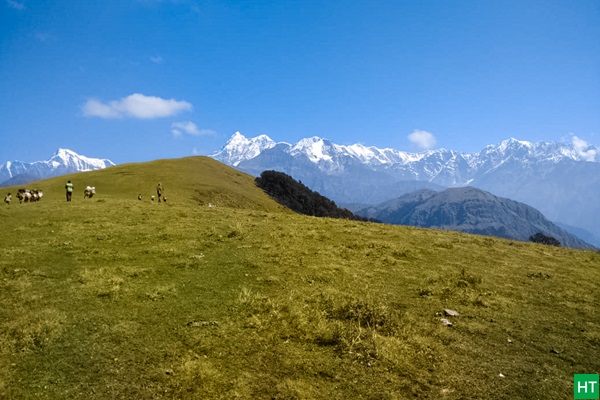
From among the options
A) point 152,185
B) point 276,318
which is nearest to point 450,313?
point 276,318

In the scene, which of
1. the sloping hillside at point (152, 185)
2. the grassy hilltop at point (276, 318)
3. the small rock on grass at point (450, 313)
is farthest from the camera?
the sloping hillside at point (152, 185)

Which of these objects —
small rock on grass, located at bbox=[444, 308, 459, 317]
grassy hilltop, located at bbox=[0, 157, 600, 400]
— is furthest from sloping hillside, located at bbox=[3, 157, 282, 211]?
small rock on grass, located at bbox=[444, 308, 459, 317]

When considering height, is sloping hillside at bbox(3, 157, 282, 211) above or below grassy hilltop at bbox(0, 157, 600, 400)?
above

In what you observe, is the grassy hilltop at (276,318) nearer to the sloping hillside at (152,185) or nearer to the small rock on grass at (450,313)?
the small rock on grass at (450,313)

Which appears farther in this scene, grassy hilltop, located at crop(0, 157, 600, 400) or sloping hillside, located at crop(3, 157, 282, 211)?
sloping hillside, located at crop(3, 157, 282, 211)

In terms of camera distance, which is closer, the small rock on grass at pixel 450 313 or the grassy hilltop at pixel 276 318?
the grassy hilltop at pixel 276 318

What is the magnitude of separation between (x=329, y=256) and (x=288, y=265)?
332 centimetres

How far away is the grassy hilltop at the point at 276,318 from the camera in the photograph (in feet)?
32.8

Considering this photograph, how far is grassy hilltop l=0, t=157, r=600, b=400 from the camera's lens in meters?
9.98

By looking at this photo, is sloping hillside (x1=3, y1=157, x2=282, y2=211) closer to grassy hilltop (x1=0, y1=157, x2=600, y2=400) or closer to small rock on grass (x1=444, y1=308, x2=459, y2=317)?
grassy hilltop (x1=0, y1=157, x2=600, y2=400)

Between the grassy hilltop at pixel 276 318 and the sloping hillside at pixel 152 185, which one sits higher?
the sloping hillside at pixel 152 185

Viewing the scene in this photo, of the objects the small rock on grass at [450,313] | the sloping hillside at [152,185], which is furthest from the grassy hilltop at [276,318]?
the sloping hillside at [152,185]

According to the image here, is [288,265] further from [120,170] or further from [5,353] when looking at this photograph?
[120,170]

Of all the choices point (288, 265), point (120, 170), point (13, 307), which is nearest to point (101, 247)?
point (13, 307)
